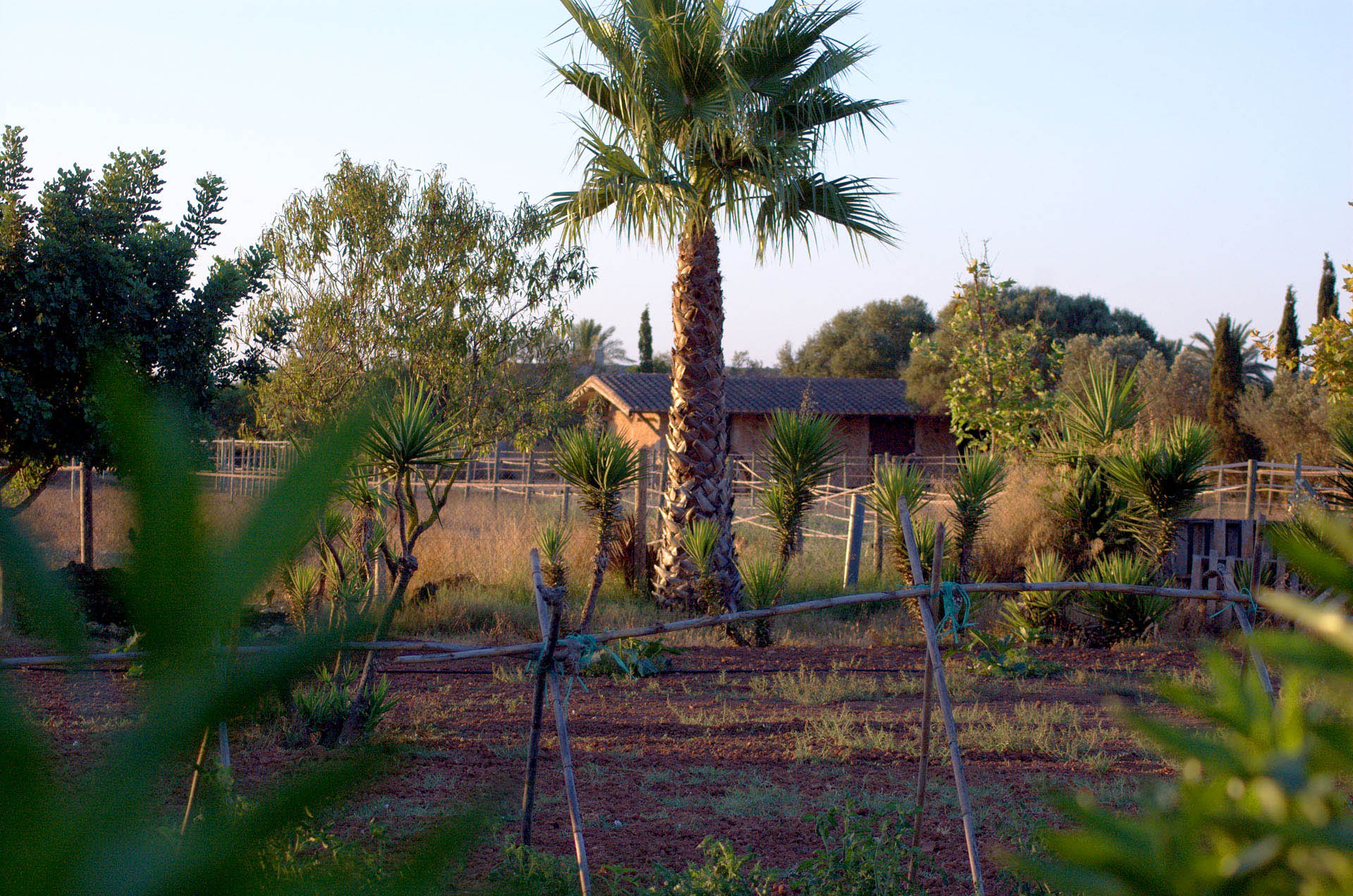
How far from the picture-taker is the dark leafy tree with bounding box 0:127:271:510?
6957 millimetres

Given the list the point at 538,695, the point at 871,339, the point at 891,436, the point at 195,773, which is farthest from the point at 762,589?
the point at 871,339

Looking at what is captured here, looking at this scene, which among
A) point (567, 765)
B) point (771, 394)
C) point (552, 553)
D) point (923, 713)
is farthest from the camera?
point (771, 394)

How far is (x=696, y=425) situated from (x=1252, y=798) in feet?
29.0

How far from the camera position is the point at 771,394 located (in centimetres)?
2978

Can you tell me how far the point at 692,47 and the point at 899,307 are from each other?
33.9 m

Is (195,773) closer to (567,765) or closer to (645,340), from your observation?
(567,765)

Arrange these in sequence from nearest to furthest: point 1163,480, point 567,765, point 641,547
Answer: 1. point 567,765
2. point 1163,480
3. point 641,547

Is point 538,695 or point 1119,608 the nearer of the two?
point 538,695

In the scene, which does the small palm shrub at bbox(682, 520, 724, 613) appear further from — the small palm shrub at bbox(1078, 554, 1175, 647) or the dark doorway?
the dark doorway

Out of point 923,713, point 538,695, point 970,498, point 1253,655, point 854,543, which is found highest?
point 1253,655

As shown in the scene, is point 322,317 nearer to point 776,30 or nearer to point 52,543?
point 776,30

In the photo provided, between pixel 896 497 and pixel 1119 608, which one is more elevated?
pixel 896 497

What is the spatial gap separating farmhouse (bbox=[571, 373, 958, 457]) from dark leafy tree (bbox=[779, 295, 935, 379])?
8224mm

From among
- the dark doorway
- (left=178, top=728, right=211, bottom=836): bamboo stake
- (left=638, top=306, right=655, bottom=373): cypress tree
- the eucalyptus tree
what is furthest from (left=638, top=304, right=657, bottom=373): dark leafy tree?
(left=178, top=728, right=211, bottom=836): bamboo stake
